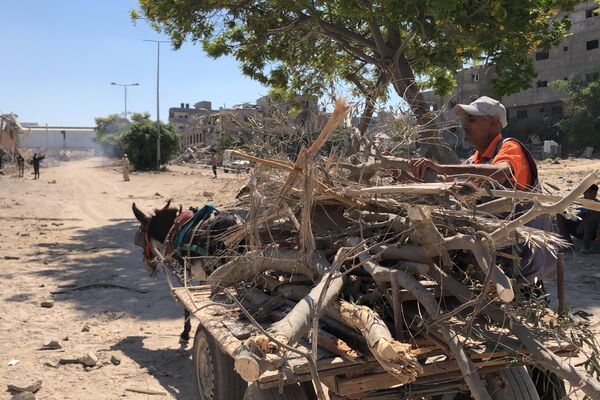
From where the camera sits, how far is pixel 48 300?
7.36 m

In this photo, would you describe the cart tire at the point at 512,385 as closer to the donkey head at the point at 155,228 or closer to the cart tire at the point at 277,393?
the cart tire at the point at 277,393

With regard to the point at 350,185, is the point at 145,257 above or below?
below

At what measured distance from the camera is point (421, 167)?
3326mm

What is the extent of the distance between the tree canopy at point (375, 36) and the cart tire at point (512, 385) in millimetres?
4303

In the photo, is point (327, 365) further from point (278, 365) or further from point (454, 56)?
point (454, 56)

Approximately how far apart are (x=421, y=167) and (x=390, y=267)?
69 cm

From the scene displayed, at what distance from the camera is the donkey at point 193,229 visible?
488 cm

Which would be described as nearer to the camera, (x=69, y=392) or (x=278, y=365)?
(x=278, y=365)

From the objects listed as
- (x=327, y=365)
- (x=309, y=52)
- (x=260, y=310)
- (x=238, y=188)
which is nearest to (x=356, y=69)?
(x=309, y=52)

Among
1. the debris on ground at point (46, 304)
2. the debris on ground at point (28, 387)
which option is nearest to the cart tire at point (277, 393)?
the debris on ground at point (28, 387)

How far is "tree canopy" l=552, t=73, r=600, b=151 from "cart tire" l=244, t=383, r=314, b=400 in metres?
34.8

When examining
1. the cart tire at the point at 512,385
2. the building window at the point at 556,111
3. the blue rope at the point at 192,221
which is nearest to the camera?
the cart tire at the point at 512,385

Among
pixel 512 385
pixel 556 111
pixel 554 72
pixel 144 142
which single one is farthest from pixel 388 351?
pixel 556 111

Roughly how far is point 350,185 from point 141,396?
8.20 ft
